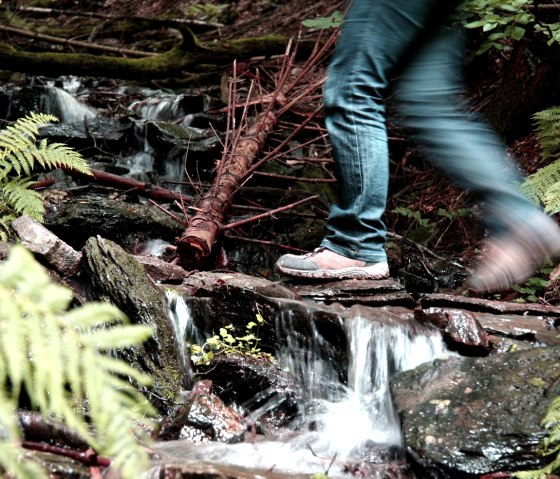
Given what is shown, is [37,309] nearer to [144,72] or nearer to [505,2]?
[505,2]

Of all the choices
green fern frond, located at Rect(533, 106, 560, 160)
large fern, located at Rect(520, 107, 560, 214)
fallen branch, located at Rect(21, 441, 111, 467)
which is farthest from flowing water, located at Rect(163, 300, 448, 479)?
green fern frond, located at Rect(533, 106, 560, 160)

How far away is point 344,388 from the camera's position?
296cm

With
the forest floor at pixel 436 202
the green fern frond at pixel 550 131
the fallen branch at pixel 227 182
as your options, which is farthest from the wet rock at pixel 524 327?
the green fern frond at pixel 550 131

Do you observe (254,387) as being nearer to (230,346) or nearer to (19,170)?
(230,346)

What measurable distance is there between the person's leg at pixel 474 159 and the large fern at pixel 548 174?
3.00ft

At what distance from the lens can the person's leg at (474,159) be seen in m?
2.80

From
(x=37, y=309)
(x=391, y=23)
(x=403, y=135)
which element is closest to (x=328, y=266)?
(x=391, y=23)

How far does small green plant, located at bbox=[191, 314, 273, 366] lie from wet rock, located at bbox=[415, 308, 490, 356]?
35.9 inches

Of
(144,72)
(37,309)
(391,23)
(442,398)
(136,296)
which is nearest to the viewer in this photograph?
(37,309)

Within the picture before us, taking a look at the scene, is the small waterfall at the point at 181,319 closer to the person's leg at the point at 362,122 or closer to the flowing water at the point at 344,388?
the flowing water at the point at 344,388

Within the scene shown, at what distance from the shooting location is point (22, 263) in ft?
3.16

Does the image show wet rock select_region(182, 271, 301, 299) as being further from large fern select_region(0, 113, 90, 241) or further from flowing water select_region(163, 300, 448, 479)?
large fern select_region(0, 113, 90, 241)

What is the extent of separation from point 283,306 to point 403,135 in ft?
12.1

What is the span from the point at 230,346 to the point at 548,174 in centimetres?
280
